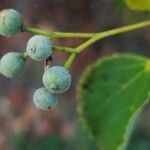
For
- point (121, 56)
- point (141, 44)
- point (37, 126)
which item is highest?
point (121, 56)

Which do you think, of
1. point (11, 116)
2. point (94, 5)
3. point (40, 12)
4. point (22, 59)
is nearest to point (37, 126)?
point (11, 116)

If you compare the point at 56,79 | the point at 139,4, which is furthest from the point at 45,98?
the point at 139,4

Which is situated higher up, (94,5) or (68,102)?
(94,5)

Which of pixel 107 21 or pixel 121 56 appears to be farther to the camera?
pixel 107 21

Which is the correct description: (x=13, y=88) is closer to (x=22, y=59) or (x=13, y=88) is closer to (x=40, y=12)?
(x=40, y=12)

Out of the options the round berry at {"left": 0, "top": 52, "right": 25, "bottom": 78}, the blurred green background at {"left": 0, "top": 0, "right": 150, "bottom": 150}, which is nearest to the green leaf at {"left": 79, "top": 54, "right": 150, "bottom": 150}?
the round berry at {"left": 0, "top": 52, "right": 25, "bottom": 78}

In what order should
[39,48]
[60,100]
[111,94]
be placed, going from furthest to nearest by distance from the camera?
[60,100], [111,94], [39,48]

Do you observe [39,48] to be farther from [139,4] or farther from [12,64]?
[139,4]

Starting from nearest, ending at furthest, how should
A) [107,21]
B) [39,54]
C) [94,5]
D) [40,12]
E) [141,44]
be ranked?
1. [39,54]
2. [94,5]
3. [107,21]
4. [40,12]
5. [141,44]
